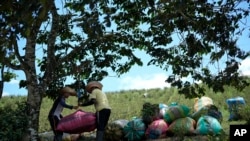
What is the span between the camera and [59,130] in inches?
450

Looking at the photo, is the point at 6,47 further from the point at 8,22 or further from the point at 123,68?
the point at 123,68

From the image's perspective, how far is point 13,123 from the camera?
1261 cm

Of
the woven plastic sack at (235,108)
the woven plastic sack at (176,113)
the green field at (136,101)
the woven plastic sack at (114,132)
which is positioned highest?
the green field at (136,101)

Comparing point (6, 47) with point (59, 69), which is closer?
point (6, 47)

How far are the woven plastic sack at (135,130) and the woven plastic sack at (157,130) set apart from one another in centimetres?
19

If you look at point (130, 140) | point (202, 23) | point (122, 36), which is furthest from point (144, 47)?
point (130, 140)

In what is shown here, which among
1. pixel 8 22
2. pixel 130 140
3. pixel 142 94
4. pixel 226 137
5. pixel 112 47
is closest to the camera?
pixel 8 22

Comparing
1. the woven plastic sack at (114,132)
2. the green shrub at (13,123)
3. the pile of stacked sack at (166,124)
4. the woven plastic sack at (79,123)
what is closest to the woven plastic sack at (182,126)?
the pile of stacked sack at (166,124)

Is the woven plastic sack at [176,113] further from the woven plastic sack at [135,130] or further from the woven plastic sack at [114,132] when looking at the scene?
the woven plastic sack at [114,132]

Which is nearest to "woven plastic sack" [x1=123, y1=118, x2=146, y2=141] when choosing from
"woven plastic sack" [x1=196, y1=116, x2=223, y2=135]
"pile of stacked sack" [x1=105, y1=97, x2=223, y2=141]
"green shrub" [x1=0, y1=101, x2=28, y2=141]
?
"pile of stacked sack" [x1=105, y1=97, x2=223, y2=141]

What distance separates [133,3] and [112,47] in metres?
1.64

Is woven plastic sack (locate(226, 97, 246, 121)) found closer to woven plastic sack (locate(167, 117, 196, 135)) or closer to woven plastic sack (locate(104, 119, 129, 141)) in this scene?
woven plastic sack (locate(167, 117, 196, 135))

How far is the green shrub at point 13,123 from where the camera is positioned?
1229 cm

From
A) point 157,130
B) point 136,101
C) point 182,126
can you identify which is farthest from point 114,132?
point 136,101
